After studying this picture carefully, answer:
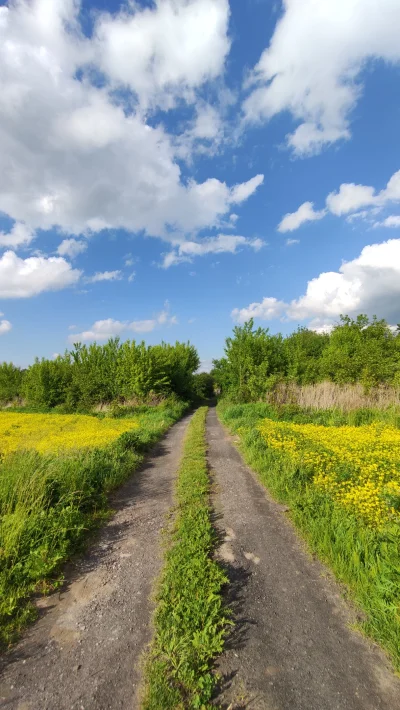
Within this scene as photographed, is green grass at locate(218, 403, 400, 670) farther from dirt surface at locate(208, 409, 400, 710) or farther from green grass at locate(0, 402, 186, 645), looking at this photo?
green grass at locate(0, 402, 186, 645)

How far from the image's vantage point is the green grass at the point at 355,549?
287 cm

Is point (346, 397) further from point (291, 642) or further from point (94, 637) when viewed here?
point (94, 637)

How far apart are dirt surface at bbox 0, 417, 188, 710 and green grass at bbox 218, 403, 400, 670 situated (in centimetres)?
214

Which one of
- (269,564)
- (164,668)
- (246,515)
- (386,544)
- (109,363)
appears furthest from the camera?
(109,363)

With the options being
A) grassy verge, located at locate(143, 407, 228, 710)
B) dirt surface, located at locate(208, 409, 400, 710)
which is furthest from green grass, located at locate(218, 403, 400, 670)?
grassy verge, located at locate(143, 407, 228, 710)

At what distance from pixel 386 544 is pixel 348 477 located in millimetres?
2139

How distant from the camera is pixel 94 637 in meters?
2.85

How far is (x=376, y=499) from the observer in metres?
4.46

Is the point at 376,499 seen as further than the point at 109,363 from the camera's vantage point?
No

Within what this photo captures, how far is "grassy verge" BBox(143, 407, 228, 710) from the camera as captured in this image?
2.28 metres

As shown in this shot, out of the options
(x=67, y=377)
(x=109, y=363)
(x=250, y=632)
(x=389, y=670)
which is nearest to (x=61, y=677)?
(x=250, y=632)

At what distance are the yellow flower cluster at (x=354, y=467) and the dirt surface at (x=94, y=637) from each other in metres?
2.99

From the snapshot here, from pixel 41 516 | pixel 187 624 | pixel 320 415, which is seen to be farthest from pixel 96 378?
pixel 187 624

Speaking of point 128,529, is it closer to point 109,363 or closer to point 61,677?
point 61,677
